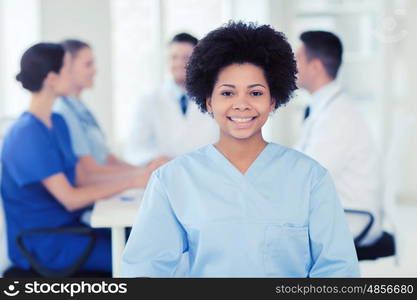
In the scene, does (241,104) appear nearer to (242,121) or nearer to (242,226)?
(242,121)

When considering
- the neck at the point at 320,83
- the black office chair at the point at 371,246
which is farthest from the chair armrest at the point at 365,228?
the neck at the point at 320,83

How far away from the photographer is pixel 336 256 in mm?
1276

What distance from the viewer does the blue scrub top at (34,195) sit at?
6.80ft

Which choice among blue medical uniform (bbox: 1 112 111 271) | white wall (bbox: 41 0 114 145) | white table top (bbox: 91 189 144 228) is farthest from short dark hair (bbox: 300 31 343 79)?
white wall (bbox: 41 0 114 145)

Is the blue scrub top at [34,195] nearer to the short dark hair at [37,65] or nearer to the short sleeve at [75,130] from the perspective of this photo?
the short dark hair at [37,65]

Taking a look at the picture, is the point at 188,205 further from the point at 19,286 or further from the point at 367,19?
the point at 367,19

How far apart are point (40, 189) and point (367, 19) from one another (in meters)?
3.41

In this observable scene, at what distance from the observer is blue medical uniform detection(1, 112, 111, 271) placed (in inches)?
81.7

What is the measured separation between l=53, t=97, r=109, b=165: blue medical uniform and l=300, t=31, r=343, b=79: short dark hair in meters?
0.92

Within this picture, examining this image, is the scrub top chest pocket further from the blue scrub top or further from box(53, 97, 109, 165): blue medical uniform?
box(53, 97, 109, 165): blue medical uniform

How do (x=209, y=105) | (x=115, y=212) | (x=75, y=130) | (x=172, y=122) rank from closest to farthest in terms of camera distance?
1. (x=209, y=105)
2. (x=115, y=212)
3. (x=75, y=130)
4. (x=172, y=122)

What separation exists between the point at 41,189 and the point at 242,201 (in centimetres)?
105

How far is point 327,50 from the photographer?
2.47 meters

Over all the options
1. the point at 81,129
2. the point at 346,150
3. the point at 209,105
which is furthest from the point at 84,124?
the point at 209,105
